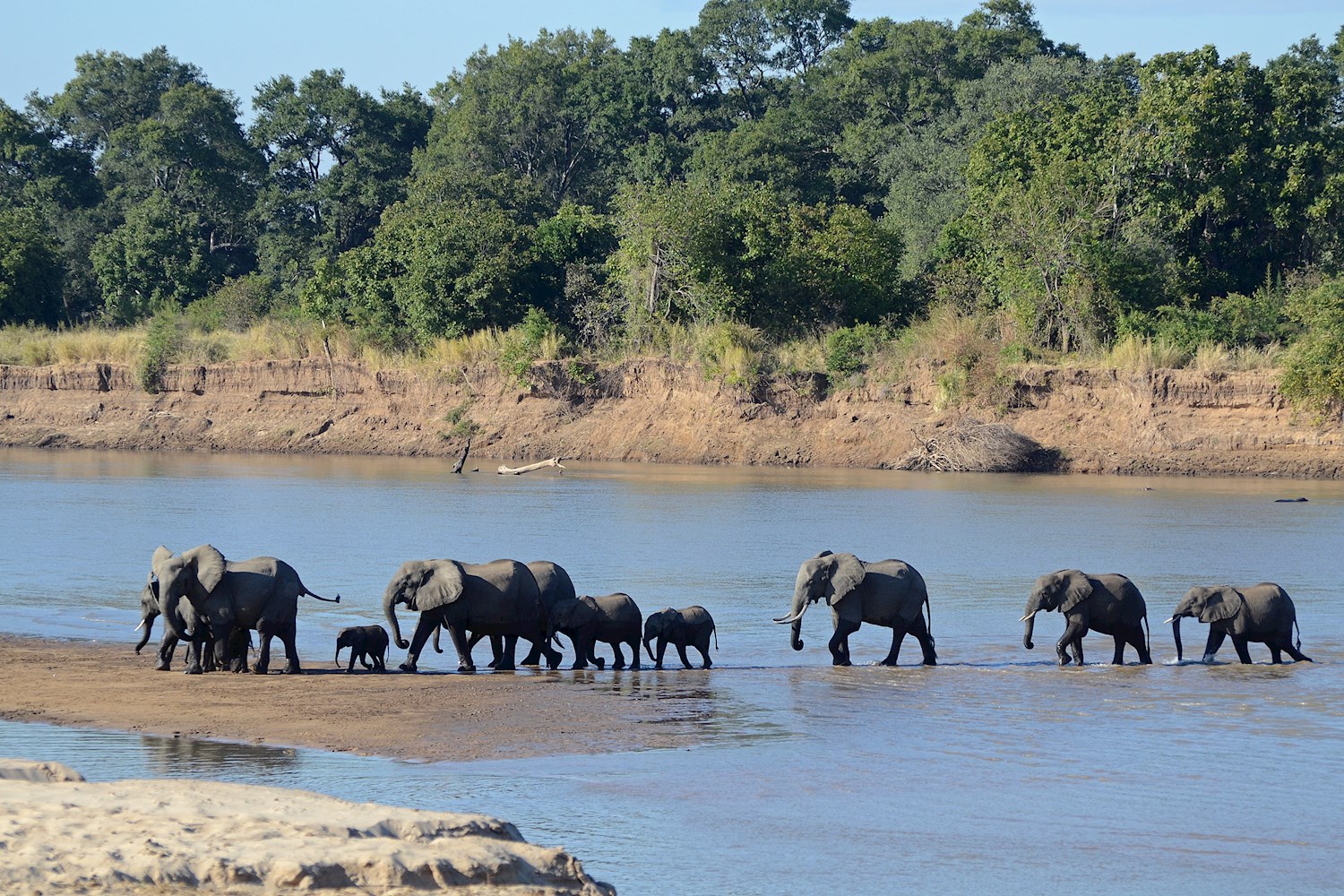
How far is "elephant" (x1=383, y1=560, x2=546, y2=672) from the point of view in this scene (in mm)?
14570

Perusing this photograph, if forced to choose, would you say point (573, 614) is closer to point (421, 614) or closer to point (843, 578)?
point (421, 614)

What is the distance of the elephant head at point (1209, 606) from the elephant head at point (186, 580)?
826cm

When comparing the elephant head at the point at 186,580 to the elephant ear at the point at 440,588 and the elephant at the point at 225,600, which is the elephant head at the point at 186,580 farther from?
the elephant ear at the point at 440,588

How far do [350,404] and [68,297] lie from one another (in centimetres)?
1655

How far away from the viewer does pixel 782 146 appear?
55.8 m

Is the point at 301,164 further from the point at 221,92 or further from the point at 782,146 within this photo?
the point at 782,146

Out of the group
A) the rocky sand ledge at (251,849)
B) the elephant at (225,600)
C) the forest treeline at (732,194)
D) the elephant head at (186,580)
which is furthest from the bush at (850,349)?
the rocky sand ledge at (251,849)

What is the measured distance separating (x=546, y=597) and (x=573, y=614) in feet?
1.41

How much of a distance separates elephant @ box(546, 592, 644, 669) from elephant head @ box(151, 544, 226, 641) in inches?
113

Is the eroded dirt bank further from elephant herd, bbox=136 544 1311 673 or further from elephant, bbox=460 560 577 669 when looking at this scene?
elephant, bbox=460 560 577 669

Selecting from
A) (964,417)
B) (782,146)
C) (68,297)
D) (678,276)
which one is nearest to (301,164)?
(68,297)

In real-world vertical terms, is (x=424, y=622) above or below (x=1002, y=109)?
below

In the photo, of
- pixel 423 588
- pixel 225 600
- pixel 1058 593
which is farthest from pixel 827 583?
pixel 225 600

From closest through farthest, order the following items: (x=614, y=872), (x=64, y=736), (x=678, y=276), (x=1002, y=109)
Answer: (x=614, y=872)
(x=64, y=736)
(x=678, y=276)
(x=1002, y=109)
